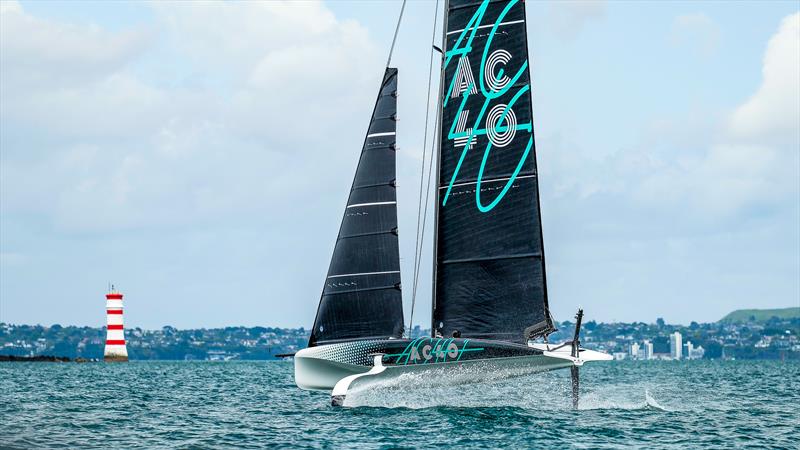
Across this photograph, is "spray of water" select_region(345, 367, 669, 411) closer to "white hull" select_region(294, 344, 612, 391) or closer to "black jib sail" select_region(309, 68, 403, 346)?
"white hull" select_region(294, 344, 612, 391)

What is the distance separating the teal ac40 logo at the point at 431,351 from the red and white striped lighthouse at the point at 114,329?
77526 millimetres

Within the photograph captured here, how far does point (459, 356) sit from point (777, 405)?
54.8 ft

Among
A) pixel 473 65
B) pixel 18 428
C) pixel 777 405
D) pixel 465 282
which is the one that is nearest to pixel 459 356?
pixel 465 282

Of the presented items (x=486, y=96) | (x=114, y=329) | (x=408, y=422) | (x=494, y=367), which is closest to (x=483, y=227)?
(x=486, y=96)

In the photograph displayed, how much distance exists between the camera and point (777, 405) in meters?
39.6

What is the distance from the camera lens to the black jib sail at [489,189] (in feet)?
94.9

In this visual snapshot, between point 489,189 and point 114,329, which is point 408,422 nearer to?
point 489,189

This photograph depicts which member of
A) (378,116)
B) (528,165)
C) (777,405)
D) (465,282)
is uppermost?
(378,116)

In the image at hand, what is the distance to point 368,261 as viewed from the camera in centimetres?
3186

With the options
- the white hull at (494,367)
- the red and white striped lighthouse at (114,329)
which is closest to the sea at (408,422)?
the white hull at (494,367)

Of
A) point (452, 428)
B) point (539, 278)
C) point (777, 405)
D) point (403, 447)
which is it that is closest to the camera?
point (403, 447)

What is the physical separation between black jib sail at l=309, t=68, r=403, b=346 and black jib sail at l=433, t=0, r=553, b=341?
219 cm

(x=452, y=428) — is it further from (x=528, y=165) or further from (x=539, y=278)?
(x=528, y=165)

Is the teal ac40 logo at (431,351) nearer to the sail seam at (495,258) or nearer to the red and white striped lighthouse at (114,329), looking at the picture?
the sail seam at (495,258)
